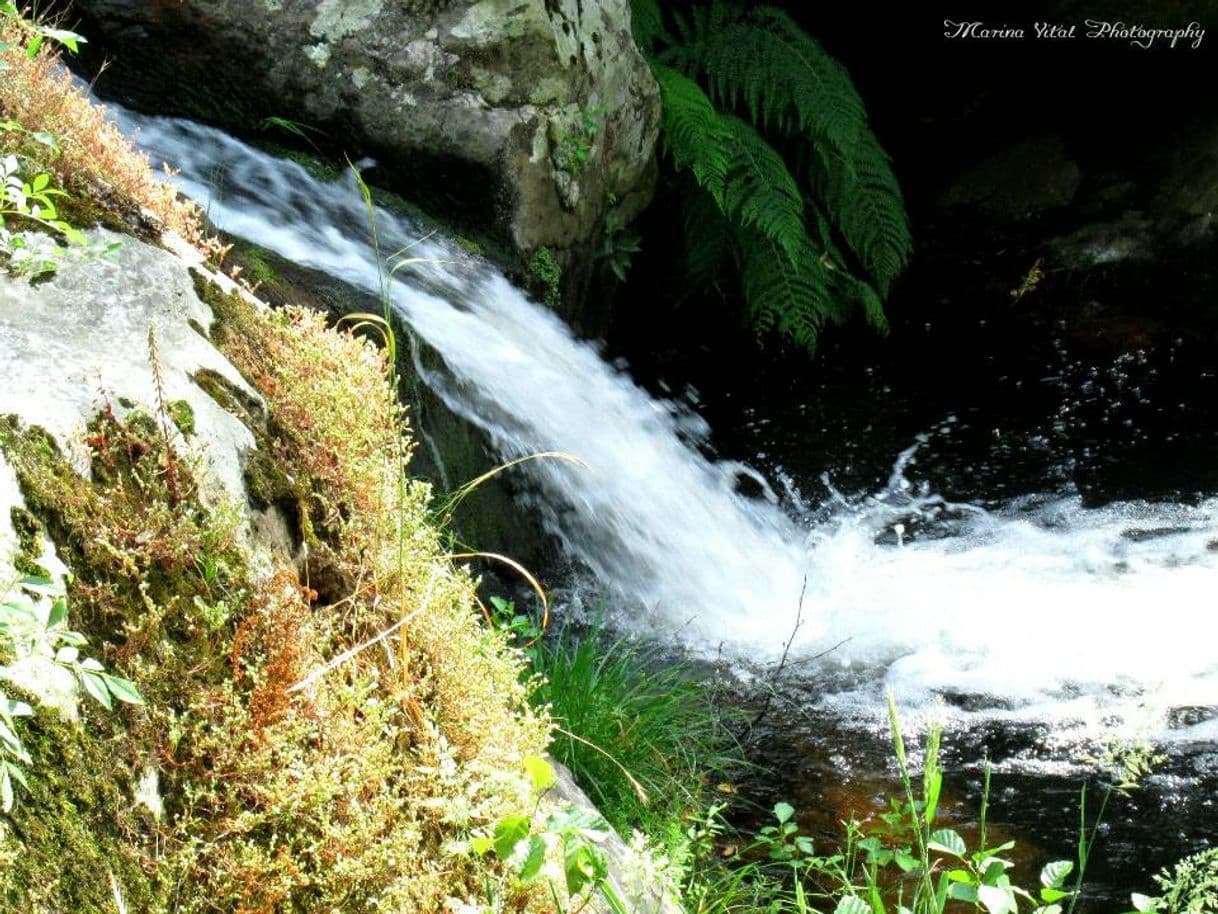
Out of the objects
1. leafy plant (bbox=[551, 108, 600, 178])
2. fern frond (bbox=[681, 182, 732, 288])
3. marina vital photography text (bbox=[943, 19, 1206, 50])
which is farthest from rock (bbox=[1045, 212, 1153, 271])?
leafy plant (bbox=[551, 108, 600, 178])

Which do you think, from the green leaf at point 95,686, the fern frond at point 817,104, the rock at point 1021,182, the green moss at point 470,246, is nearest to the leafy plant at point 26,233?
the green leaf at point 95,686

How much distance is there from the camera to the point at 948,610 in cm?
448

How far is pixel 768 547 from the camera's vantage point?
514 centimetres

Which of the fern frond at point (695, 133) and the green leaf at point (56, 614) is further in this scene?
the fern frond at point (695, 133)

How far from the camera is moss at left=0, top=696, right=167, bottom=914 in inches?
62.6

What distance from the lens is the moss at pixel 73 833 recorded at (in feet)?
5.22

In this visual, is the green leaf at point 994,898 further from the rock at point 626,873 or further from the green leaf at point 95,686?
the green leaf at point 95,686

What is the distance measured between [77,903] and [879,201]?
626 cm

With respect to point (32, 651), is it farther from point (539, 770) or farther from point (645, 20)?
point (645, 20)

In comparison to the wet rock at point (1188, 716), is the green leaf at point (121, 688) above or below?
below

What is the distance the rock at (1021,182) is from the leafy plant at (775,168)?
1233 mm

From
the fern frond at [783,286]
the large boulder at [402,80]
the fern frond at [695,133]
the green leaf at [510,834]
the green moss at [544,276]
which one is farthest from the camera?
the fern frond at [783,286]

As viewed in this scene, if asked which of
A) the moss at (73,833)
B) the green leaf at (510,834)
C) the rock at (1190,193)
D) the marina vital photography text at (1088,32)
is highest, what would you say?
the marina vital photography text at (1088,32)

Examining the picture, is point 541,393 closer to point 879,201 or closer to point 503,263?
point 503,263
